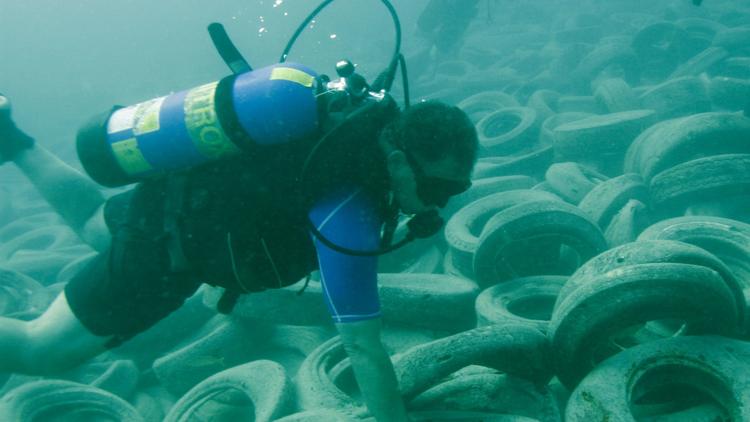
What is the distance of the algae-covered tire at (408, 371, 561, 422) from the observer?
9.80ft

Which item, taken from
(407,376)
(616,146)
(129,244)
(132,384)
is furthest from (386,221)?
(616,146)

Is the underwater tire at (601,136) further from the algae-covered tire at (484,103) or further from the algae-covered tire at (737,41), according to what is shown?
the algae-covered tire at (737,41)

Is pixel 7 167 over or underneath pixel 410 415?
underneath

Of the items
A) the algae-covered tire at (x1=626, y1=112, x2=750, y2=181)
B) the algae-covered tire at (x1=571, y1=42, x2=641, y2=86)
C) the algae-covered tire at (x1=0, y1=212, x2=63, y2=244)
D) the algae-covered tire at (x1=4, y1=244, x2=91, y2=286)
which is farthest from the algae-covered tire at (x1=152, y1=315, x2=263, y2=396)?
the algae-covered tire at (x1=571, y1=42, x2=641, y2=86)

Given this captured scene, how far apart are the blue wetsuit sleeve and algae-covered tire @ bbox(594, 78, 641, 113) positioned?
7.97m

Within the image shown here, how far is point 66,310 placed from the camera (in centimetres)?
299

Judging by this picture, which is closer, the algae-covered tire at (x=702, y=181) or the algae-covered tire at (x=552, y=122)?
the algae-covered tire at (x=702, y=181)

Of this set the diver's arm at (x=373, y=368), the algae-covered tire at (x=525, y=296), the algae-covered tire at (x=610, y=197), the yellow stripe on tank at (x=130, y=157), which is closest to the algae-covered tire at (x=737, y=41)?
the algae-covered tire at (x=610, y=197)

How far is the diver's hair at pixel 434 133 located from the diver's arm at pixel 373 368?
3.29ft

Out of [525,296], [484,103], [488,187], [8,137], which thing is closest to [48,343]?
[8,137]

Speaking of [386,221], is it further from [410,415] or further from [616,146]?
[616,146]

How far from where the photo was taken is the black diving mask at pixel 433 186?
7.79 feet

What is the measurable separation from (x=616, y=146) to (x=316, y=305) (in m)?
5.71

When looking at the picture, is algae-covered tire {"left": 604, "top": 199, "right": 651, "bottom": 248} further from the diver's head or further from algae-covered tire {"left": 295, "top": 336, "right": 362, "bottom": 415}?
algae-covered tire {"left": 295, "top": 336, "right": 362, "bottom": 415}
